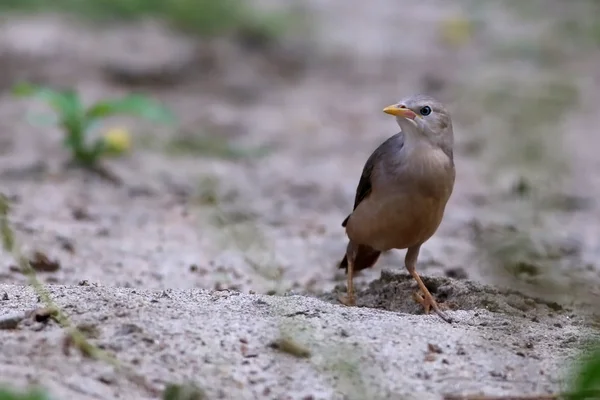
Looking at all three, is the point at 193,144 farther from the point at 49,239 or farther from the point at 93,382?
the point at 93,382

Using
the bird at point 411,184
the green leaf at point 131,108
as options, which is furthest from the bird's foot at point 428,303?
the green leaf at point 131,108

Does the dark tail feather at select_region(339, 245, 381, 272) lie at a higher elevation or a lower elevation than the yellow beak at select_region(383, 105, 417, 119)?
lower

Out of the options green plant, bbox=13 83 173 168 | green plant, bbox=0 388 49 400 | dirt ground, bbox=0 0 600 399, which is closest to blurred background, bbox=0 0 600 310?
dirt ground, bbox=0 0 600 399

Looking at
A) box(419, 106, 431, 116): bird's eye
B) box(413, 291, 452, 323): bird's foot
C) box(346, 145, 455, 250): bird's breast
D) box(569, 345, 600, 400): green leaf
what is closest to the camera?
box(569, 345, 600, 400): green leaf

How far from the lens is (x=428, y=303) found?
12.5 ft

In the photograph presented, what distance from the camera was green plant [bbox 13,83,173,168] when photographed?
6289 mm

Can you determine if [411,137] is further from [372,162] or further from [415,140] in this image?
[372,162]

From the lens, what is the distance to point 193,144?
7883 millimetres

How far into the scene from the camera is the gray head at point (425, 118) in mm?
3963

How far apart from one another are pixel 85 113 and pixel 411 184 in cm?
330

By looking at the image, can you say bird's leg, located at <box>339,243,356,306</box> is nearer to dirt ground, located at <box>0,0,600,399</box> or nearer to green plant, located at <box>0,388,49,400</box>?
dirt ground, located at <box>0,0,600,399</box>

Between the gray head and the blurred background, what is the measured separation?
2.49ft

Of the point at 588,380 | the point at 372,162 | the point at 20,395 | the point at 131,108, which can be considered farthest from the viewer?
the point at 131,108

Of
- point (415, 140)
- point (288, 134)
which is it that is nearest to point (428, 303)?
point (415, 140)
